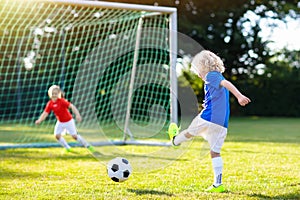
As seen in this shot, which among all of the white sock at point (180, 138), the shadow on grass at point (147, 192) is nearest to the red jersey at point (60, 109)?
the white sock at point (180, 138)

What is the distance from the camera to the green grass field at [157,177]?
13.3 feet

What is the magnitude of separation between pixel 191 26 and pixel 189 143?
1249cm

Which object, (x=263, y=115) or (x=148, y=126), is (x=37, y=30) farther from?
(x=263, y=115)

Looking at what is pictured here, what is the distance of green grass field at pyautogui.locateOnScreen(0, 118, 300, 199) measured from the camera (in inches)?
160

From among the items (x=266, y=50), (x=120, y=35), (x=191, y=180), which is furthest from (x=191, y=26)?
(x=191, y=180)

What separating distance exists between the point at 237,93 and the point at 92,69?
490 inches

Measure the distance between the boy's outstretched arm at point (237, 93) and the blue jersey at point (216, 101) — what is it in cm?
11

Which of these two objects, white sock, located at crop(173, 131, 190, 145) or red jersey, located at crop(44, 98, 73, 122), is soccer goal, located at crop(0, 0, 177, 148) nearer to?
red jersey, located at crop(44, 98, 73, 122)

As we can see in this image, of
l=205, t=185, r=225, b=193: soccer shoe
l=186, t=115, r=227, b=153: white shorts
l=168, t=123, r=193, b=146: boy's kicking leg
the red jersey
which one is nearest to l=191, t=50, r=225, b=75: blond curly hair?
l=186, t=115, r=227, b=153: white shorts

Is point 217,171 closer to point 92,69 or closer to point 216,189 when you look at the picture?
point 216,189

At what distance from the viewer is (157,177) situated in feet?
16.5

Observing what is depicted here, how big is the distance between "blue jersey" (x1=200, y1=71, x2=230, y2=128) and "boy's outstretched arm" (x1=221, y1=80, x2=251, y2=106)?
0.11 meters

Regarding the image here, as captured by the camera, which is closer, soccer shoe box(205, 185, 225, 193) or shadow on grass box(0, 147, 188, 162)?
soccer shoe box(205, 185, 225, 193)

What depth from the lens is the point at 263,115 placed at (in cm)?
2084
